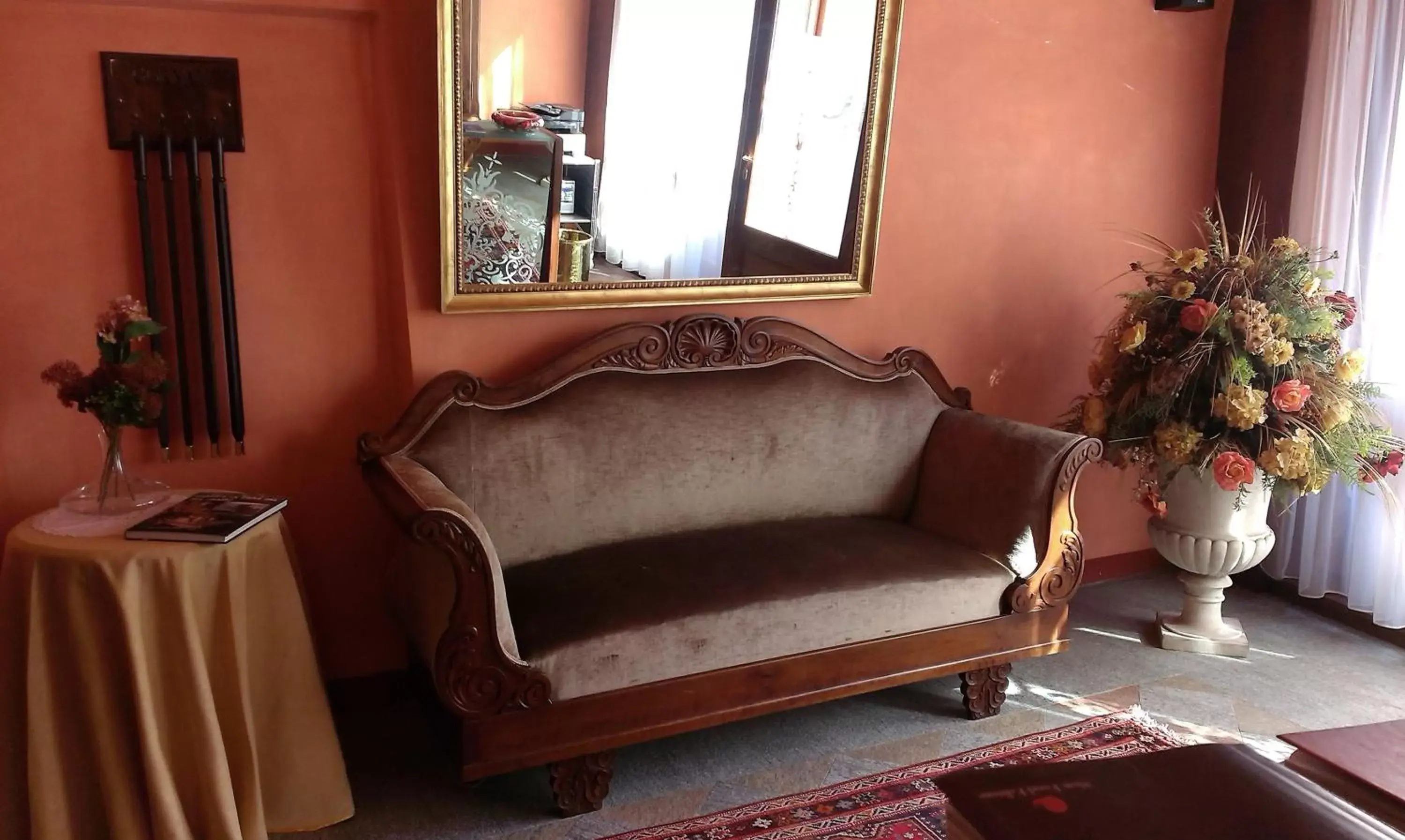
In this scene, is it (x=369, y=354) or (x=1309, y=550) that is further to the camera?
(x=1309, y=550)

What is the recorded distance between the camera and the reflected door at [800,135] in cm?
300

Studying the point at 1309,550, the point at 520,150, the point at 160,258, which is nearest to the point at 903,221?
the point at 520,150

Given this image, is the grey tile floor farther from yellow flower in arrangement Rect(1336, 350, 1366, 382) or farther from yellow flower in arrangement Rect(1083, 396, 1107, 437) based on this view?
yellow flower in arrangement Rect(1336, 350, 1366, 382)

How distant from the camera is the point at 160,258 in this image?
250 centimetres

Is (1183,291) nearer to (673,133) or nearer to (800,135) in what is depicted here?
(800,135)

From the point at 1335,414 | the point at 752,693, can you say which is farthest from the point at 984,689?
the point at 1335,414

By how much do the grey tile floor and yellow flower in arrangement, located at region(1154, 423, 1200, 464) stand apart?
2.15ft

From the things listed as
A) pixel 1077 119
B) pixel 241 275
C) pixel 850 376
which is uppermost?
pixel 1077 119

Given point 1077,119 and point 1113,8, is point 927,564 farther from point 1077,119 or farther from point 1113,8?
point 1113,8

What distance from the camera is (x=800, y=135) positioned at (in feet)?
10.1

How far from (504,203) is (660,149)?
1.57 ft

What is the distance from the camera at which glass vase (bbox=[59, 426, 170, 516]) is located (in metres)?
2.27

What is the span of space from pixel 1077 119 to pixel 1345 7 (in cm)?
83

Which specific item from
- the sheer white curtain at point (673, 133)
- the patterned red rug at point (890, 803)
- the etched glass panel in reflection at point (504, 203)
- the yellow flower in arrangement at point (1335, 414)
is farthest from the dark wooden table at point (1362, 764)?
the etched glass panel in reflection at point (504, 203)
